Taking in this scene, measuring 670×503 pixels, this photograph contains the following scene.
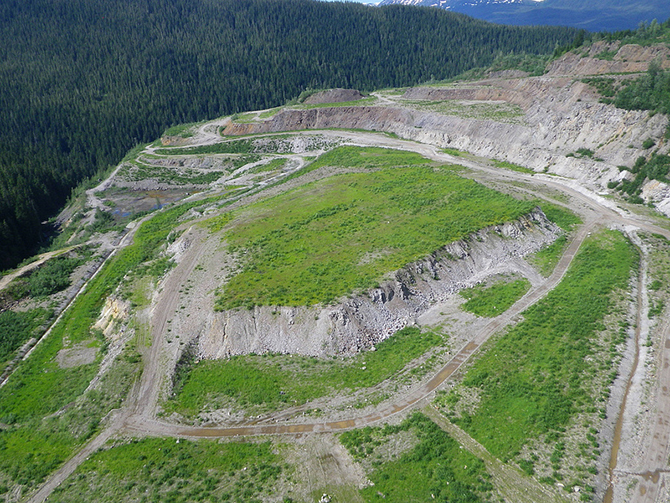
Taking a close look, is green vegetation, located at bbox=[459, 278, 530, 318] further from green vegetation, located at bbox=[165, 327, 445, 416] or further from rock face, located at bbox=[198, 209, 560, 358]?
green vegetation, located at bbox=[165, 327, 445, 416]

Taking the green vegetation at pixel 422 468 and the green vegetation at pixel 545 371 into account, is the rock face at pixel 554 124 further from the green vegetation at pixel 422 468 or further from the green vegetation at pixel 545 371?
the green vegetation at pixel 422 468

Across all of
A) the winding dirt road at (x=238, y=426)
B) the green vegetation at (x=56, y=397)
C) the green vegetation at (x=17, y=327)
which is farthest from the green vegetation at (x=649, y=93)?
the green vegetation at (x=17, y=327)

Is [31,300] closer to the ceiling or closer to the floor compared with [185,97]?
closer to the floor

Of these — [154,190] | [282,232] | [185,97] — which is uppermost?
[185,97]

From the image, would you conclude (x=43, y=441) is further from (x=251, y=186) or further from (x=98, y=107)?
(x=98, y=107)

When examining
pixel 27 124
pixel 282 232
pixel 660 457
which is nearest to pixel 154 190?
pixel 282 232

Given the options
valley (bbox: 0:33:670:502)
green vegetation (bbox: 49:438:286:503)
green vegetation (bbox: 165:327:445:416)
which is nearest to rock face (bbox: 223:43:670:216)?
valley (bbox: 0:33:670:502)
